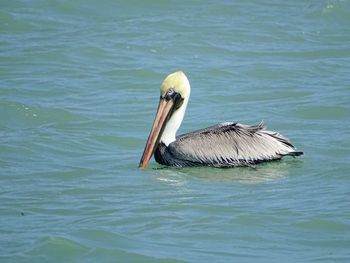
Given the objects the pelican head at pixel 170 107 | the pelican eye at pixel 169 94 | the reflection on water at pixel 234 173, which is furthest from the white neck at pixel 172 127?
the reflection on water at pixel 234 173

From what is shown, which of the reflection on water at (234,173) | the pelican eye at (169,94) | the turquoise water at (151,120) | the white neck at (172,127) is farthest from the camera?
the pelican eye at (169,94)

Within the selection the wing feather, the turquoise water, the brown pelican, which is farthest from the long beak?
the wing feather

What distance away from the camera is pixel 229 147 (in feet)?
32.7

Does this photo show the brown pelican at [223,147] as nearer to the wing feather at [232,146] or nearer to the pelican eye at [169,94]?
the wing feather at [232,146]

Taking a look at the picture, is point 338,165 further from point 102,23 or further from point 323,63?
point 102,23

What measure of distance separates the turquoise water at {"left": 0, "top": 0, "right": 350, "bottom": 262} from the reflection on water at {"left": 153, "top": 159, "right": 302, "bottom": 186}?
0.8 inches

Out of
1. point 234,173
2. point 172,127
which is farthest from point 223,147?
point 172,127

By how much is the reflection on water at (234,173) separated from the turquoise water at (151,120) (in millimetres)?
20

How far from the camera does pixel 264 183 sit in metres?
9.09

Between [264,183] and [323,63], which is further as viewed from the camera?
[323,63]

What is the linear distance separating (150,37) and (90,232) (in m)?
8.61

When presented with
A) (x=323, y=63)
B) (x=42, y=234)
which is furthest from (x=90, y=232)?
(x=323, y=63)

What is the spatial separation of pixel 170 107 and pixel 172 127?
228 mm

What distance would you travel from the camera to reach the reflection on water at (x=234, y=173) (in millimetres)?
9312
